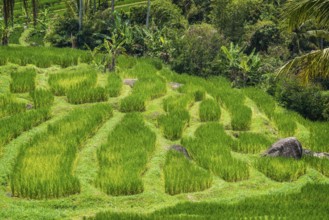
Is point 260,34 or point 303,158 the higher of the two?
point 260,34

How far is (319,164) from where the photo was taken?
945 centimetres

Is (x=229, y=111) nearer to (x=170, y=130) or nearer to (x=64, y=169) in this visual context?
(x=170, y=130)

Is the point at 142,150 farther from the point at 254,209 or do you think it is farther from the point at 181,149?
the point at 254,209

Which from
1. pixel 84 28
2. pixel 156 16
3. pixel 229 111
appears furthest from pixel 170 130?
pixel 156 16

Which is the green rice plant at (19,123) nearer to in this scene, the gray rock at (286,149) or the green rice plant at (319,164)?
the gray rock at (286,149)

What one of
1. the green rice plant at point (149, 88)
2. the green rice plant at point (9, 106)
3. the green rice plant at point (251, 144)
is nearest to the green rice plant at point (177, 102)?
the green rice plant at point (149, 88)

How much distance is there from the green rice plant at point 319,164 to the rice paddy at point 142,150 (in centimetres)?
2

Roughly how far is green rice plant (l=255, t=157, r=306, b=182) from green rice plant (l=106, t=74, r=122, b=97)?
536cm

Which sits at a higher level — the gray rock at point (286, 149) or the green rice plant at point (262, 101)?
Result: the green rice plant at point (262, 101)

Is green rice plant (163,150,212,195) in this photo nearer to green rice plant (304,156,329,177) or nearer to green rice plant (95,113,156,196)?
green rice plant (95,113,156,196)

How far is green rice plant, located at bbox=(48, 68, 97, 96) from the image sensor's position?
1271 centimetres

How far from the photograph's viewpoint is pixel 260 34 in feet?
85.7

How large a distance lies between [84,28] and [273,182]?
879 inches

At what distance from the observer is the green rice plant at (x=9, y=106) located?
10883 millimetres
